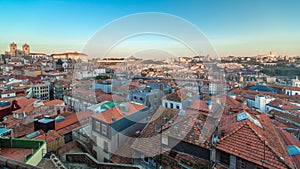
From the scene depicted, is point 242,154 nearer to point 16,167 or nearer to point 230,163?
point 230,163

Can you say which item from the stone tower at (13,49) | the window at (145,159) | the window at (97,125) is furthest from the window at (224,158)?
the stone tower at (13,49)

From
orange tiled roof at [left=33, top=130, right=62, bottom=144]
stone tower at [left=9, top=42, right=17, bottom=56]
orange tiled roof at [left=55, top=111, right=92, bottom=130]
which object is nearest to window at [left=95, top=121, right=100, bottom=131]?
orange tiled roof at [left=55, top=111, right=92, bottom=130]

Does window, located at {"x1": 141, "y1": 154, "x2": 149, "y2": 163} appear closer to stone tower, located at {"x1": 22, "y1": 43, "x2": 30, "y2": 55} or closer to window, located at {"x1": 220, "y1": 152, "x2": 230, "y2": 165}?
window, located at {"x1": 220, "y1": 152, "x2": 230, "y2": 165}

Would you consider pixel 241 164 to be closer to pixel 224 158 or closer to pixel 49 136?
pixel 224 158

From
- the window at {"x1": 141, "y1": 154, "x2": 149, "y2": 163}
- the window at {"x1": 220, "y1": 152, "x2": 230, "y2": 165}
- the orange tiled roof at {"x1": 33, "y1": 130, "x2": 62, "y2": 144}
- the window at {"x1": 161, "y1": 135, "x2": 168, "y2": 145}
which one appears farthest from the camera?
the orange tiled roof at {"x1": 33, "y1": 130, "x2": 62, "y2": 144}

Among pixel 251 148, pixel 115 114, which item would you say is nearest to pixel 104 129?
pixel 115 114

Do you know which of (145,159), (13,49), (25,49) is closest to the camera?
(145,159)

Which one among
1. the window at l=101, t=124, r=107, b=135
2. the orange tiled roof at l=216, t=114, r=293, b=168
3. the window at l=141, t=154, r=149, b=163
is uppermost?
the orange tiled roof at l=216, t=114, r=293, b=168

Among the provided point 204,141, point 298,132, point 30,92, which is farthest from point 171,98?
point 30,92

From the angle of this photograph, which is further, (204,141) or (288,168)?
(204,141)

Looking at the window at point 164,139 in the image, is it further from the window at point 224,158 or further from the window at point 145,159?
the window at point 224,158

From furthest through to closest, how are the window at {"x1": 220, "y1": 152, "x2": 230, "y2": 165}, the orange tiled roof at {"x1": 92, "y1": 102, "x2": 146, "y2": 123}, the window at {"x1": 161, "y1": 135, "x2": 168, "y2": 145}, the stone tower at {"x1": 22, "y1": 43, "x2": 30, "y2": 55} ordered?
the stone tower at {"x1": 22, "y1": 43, "x2": 30, "y2": 55} → the orange tiled roof at {"x1": 92, "y1": 102, "x2": 146, "y2": 123} → the window at {"x1": 161, "y1": 135, "x2": 168, "y2": 145} → the window at {"x1": 220, "y1": 152, "x2": 230, "y2": 165}
